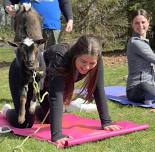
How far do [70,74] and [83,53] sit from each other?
334mm

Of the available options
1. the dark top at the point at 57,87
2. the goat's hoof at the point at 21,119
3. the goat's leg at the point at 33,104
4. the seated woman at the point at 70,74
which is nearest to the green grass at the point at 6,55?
the goat's leg at the point at 33,104

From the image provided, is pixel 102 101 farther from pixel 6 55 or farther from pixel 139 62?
pixel 6 55

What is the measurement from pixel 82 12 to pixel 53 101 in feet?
33.4

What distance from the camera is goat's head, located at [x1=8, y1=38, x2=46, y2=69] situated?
3.90m

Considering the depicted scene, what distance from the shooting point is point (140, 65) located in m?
5.86

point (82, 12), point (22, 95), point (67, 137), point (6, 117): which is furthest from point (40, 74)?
point (82, 12)

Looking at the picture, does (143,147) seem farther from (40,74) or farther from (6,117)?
(6,117)

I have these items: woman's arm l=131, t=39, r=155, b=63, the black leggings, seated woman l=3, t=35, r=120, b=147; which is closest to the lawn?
seated woman l=3, t=35, r=120, b=147

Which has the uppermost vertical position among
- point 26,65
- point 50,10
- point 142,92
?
point 50,10

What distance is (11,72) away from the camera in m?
4.46

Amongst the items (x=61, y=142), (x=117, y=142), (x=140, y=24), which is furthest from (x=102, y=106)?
(x=140, y=24)

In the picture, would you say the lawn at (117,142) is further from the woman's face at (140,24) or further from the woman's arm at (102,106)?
the woman's face at (140,24)

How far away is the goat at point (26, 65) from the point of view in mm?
3908

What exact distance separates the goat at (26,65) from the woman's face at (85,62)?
414 millimetres
